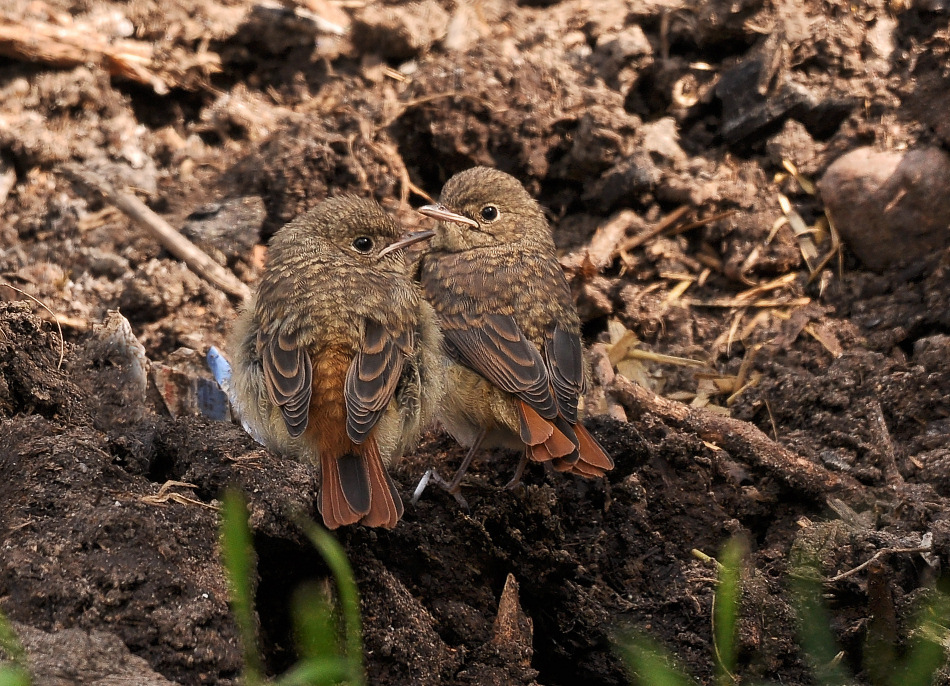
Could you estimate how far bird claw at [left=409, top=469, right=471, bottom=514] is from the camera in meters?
4.55

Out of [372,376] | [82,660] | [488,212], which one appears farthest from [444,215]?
[82,660]

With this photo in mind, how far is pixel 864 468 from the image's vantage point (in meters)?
4.96

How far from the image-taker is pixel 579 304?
644 cm

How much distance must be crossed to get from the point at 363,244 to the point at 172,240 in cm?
157

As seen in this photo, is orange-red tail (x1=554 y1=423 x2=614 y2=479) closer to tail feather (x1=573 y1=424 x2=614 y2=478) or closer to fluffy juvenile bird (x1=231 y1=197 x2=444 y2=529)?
tail feather (x1=573 y1=424 x2=614 y2=478)

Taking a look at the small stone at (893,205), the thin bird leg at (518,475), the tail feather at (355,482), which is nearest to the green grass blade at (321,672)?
the tail feather at (355,482)

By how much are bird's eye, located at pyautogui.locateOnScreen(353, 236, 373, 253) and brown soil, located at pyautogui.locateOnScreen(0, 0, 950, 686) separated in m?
0.96

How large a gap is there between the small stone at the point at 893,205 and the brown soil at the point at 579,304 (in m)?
0.13

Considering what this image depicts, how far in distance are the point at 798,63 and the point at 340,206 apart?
319 centimetres

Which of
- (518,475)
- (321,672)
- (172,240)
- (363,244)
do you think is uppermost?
(321,672)

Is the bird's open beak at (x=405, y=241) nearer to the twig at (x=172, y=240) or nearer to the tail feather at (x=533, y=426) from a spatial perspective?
the tail feather at (x=533, y=426)

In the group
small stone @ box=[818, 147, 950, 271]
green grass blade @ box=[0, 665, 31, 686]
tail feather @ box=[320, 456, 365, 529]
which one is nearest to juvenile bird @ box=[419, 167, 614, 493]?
tail feather @ box=[320, 456, 365, 529]

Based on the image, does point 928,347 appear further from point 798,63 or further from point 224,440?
point 224,440

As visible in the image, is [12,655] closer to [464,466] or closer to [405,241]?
[464,466]
